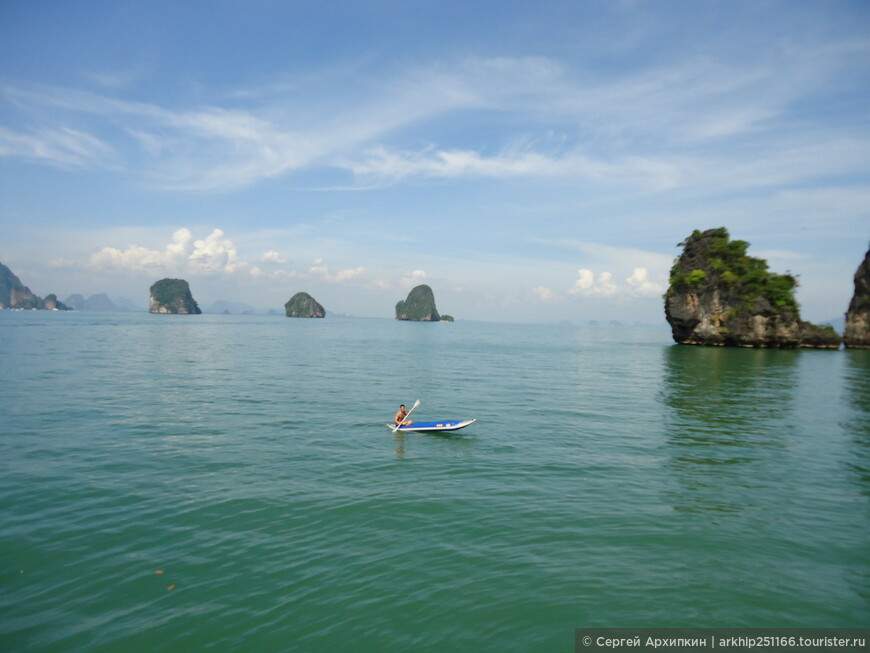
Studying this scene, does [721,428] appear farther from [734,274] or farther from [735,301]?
[734,274]

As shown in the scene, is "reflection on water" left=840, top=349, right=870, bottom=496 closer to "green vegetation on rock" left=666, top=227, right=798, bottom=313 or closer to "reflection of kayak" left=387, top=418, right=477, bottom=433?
"reflection of kayak" left=387, top=418, right=477, bottom=433

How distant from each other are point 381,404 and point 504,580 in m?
19.9

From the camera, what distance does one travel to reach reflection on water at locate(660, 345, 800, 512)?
15.2 metres

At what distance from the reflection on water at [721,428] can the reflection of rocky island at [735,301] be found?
36.7 metres

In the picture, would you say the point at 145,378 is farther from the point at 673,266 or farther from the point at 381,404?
the point at 673,266

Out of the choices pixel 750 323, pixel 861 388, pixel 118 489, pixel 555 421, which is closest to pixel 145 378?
pixel 118 489

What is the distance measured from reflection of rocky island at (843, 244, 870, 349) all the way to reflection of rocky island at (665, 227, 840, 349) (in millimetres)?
4863

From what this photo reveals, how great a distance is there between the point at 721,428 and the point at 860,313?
3467 inches

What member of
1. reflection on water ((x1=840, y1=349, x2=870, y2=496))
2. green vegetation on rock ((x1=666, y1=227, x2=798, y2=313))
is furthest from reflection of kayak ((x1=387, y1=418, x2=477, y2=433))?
green vegetation on rock ((x1=666, y1=227, x2=798, y2=313))

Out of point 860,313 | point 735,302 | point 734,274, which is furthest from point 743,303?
point 860,313

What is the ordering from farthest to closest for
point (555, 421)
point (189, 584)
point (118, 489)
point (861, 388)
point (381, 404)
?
1. point (861, 388)
2. point (381, 404)
3. point (555, 421)
4. point (118, 489)
5. point (189, 584)

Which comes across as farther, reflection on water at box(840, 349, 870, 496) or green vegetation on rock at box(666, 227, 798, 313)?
green vegetation on rock at box(666, 227, 798, 313)

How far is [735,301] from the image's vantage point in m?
82.5

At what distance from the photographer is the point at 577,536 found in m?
11.6
